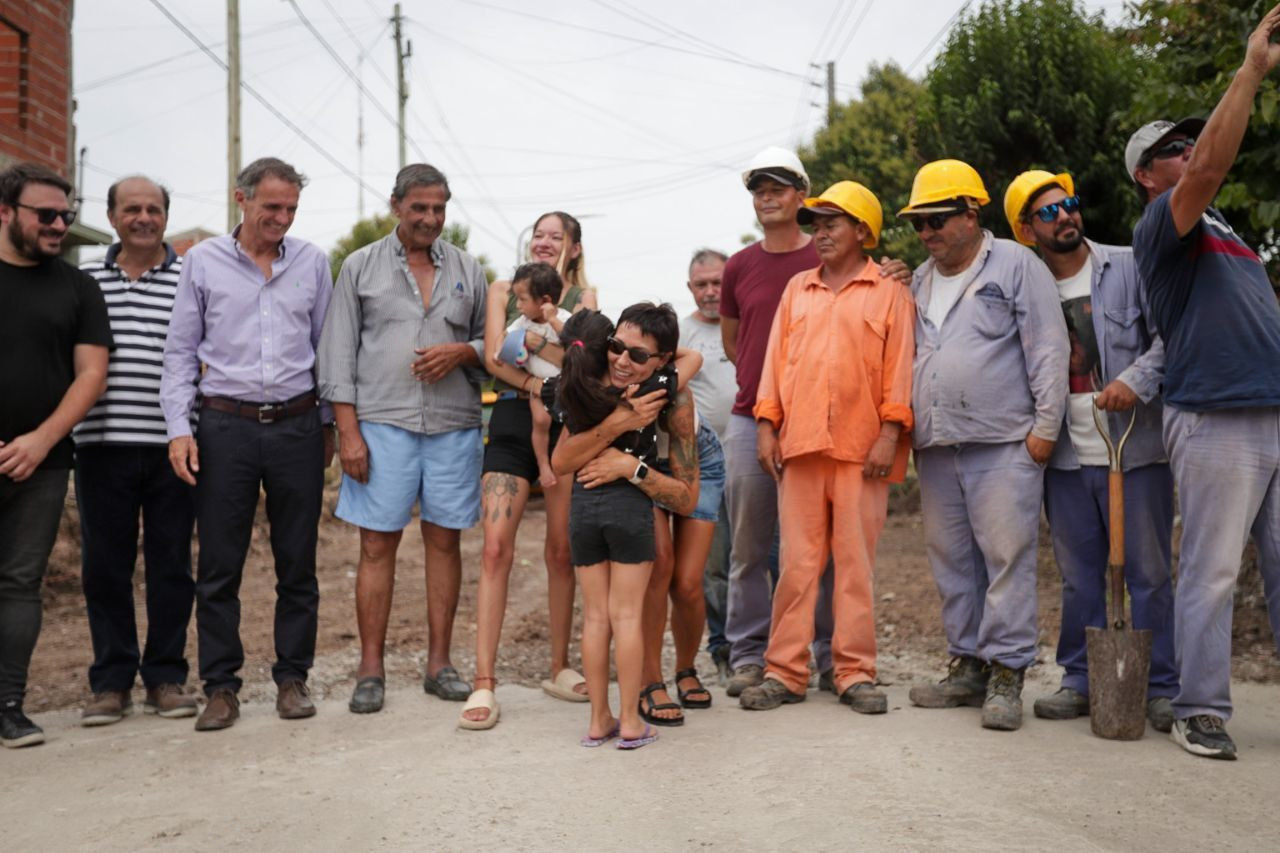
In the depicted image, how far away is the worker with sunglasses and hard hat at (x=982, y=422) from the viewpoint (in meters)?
5.35

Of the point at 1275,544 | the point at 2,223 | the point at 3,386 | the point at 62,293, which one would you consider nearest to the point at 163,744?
the point at 3,386

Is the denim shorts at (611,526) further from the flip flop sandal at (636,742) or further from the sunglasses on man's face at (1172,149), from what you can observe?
the sunglasses on man's face at (1172,149)

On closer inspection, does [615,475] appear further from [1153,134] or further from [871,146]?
[871,146]

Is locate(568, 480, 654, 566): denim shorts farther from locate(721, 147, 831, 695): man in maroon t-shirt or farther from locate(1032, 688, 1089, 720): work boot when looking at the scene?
locate(1032, 688, 1089, 720): work boot

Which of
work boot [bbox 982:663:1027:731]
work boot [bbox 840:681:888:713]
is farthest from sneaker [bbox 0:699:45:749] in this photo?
work boot [bbox 982:663:1027:731]

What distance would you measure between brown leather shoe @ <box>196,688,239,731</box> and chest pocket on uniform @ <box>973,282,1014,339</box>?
3.65 meters

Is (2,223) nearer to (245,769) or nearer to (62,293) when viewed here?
(62,293)

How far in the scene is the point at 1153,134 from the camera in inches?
207

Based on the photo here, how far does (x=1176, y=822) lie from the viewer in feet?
13.3

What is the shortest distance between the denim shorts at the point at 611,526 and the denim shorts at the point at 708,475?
1.33 feet

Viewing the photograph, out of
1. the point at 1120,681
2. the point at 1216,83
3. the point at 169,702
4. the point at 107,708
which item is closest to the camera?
the point at 1120,681

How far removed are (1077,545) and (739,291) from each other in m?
2.01

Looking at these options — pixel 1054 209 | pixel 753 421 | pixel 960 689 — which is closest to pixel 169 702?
pixel 753 421

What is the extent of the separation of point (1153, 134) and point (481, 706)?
12.1 ft
